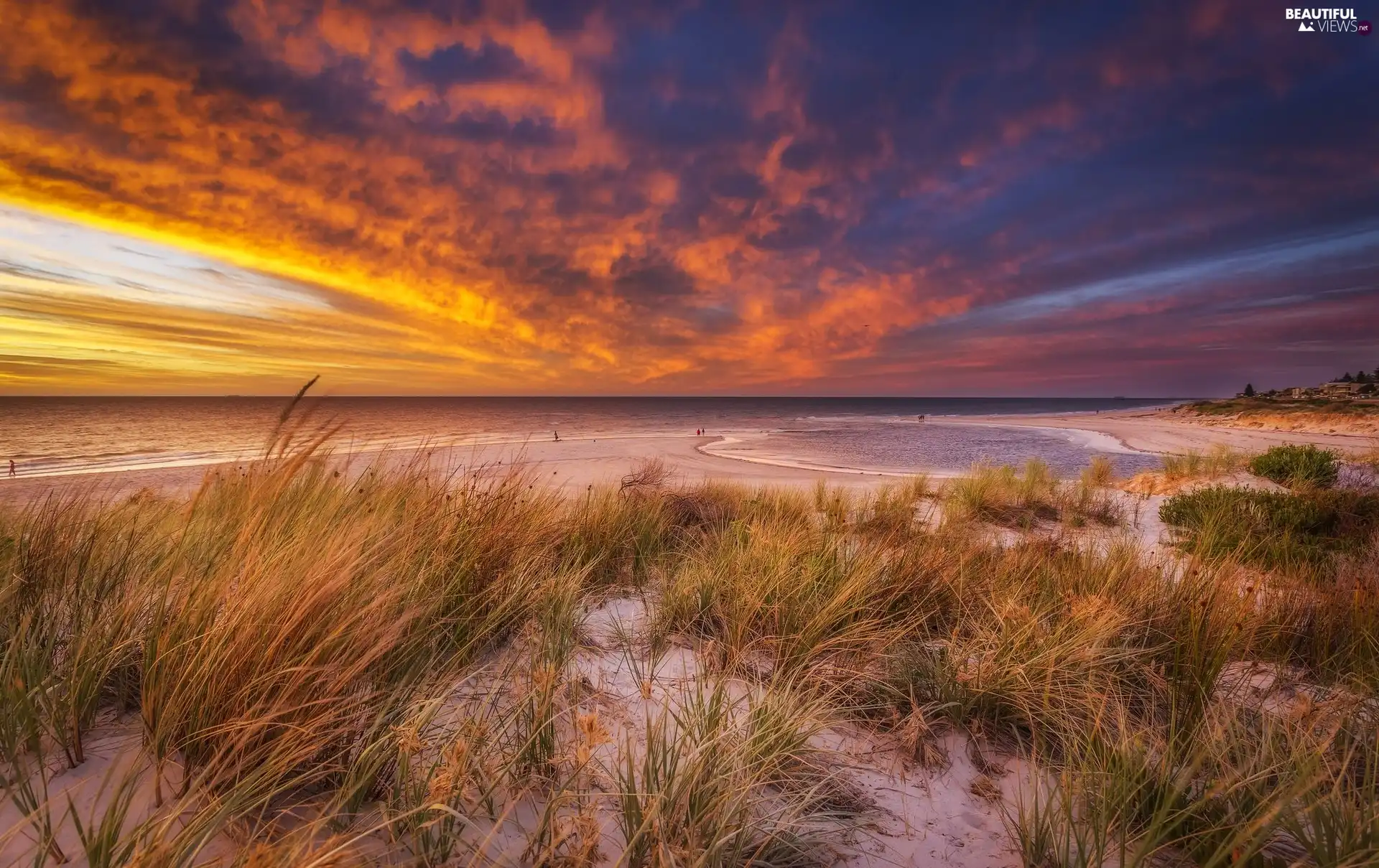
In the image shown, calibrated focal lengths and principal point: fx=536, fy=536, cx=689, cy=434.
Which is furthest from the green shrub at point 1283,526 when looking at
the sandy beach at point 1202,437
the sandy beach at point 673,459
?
the sandy beach at point 1202,437

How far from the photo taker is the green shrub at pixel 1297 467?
9.55 metres

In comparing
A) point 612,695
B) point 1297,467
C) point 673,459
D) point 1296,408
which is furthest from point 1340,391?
point 612,695

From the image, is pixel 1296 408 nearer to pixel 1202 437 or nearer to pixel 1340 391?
pixel 1202 437

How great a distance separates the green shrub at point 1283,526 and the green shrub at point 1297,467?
2.19m

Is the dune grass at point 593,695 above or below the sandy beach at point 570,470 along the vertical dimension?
above

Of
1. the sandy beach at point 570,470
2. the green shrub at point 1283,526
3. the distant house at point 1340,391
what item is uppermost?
the distant house at point 1340,391

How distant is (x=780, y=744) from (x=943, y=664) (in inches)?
50.3

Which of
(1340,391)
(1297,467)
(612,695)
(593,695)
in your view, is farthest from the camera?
(1340,391)

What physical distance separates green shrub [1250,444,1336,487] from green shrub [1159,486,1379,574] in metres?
2.19

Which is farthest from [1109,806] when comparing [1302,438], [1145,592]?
[1302,438]

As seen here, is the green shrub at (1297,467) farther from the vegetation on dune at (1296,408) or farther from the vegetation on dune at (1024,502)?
the vegetation on dune at (1296,408)

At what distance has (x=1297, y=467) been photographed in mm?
10133

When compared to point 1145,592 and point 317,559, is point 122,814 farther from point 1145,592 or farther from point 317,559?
point 1145,592

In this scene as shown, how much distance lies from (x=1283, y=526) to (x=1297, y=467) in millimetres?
5638
